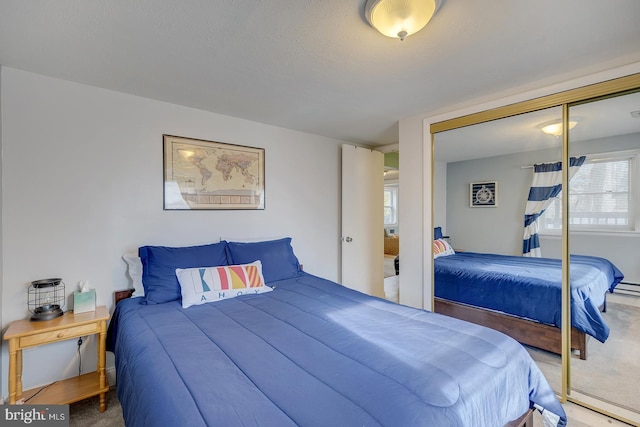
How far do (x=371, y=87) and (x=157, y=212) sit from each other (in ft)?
Result: 6.68

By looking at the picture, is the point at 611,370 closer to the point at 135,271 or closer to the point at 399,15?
the point at 399,15

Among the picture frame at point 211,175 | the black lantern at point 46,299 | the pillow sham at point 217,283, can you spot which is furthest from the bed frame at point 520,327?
the black lantern at point 46,299

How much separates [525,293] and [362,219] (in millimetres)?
1962

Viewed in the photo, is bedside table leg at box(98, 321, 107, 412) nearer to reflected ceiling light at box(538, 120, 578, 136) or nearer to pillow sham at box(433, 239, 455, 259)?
pillow sham at box(433, 239, 455, 259)

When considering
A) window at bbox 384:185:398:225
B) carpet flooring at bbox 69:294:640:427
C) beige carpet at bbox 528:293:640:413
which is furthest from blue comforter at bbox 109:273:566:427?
window at bbox 384:185:398:225

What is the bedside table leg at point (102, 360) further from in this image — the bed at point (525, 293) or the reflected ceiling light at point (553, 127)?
the reflected ceiling light at point (553, 127)

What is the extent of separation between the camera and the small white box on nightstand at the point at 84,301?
195cm

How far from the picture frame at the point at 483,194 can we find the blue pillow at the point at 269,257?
1808 millimetres

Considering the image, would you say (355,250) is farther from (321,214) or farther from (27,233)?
(27,233)

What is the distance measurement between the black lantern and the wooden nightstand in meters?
0.05

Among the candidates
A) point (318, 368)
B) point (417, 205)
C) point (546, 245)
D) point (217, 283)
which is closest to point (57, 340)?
point (217, 283)

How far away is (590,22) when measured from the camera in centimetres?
144

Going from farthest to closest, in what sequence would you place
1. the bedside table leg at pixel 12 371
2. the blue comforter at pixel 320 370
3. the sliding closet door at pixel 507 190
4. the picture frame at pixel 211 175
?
1. the picture frame at pixel 211 175
2. the sliding closet door at pixel 507 190
3. the bedside table leg at pixel 12 371
4. the blue comforter at pixel 320 370

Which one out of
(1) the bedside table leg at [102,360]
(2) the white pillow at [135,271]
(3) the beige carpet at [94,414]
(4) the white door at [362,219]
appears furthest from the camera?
(4) the white door at [362,219]
